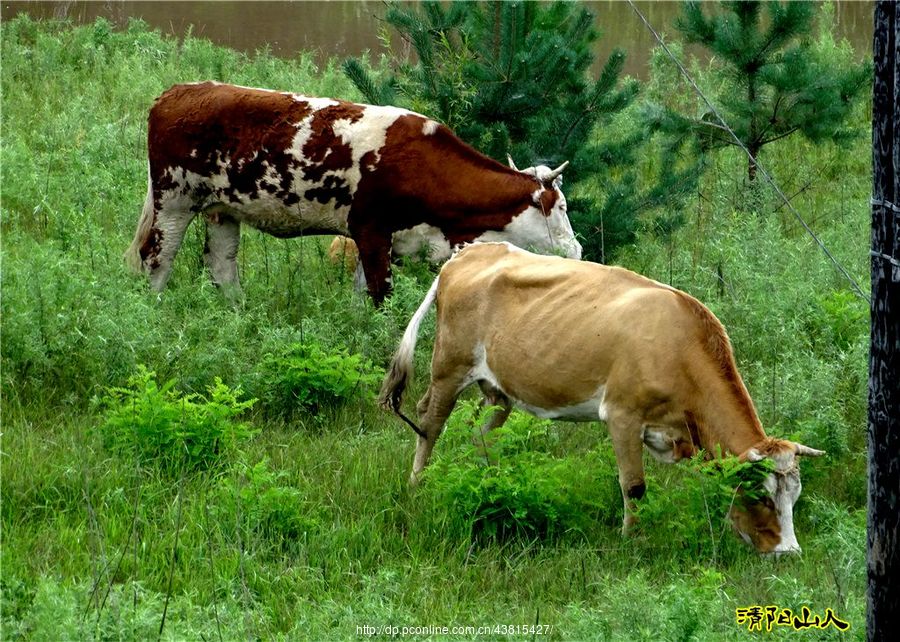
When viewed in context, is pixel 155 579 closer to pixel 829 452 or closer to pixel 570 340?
pixel 570 340

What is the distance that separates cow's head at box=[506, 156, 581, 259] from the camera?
9883 mm

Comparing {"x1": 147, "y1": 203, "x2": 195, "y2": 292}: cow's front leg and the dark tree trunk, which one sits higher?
the dark tree trunk

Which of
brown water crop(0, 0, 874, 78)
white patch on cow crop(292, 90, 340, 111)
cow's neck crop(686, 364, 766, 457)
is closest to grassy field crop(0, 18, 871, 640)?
cow's neck crop(686, 364, 766, 457)

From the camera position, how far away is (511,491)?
6.40 m

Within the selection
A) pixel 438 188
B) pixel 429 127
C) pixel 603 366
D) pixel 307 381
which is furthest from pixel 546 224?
pixel 603 366

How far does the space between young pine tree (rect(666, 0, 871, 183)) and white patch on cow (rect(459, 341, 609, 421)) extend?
5.48m

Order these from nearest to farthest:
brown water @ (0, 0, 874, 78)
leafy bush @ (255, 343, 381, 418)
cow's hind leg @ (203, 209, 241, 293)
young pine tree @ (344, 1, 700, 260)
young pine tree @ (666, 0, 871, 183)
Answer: leafy bush @ (255, 343, 381, 418), cow's hind leg @ (203, 209, 241, 293), young pine tree @ (344, 1, 700, 260), young pine tree @ (666, 0, 871, 183), brown water @ (0, 0, 874, 78)

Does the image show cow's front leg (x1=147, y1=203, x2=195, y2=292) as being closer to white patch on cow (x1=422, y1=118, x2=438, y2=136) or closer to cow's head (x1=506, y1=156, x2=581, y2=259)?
white patch on cow (x1=422, y1=118, x2=438, y2=136)

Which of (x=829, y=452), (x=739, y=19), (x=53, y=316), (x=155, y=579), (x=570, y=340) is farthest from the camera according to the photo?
(x=739, y=19)

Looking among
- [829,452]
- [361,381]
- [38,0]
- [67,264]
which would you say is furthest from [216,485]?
[38,0]

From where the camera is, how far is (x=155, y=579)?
5754 mm

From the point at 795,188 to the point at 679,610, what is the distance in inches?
402

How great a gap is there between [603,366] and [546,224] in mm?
3461

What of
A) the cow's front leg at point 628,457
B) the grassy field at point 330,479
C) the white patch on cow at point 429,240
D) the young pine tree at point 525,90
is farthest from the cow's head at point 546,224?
the cow's front leg at point 628,457
